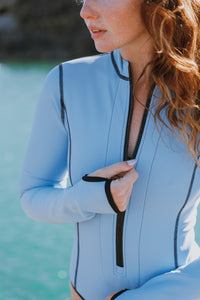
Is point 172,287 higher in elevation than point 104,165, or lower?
lower

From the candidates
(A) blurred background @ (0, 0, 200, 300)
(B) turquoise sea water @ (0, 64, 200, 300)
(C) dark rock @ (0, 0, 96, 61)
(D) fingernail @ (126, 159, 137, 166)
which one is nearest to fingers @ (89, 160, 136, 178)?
(D) fingernail @ (126, 159, 137, 166)

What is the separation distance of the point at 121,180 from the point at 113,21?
339mm

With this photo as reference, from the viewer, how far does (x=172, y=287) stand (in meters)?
0.93

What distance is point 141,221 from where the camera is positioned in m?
1.02

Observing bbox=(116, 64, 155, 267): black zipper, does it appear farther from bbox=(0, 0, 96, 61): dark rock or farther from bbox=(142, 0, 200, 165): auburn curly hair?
bbox=(0, 0, 96, 61): dark rock

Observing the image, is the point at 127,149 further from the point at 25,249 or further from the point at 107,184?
the point at 25,249

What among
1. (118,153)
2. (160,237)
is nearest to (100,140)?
(118,153)

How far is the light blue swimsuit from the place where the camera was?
1.00m

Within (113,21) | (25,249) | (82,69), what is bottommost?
(25,249)

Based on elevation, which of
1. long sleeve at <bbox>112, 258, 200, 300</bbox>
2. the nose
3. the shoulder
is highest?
the nose

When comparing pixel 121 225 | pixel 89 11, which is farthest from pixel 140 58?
pixel 121 225

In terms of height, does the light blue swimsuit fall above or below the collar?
below

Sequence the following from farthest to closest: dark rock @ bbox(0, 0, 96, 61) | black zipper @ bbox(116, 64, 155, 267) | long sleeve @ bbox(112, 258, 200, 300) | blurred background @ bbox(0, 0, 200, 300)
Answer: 1. dark rock @ bbox(0, 0, 96, 61)
2. blurred background @ bbox(0, 0, 200, 300)
3. black zipper @ bbox(116, 64, 155, 267)
4. long sleeve @ bbox(112, 258, 200, 300)

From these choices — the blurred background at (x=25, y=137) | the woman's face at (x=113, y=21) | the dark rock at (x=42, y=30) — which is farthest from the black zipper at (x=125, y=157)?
the dark rock at (x=42, y=30)
